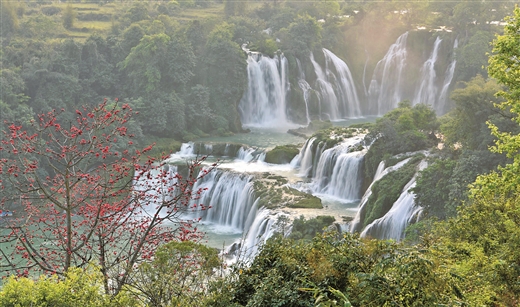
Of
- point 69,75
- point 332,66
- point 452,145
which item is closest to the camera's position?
point 452,145

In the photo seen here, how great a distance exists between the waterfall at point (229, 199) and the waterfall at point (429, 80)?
74.1 feet

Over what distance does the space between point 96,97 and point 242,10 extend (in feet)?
72.5

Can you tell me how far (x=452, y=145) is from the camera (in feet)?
74.2

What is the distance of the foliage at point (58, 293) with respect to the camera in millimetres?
7875

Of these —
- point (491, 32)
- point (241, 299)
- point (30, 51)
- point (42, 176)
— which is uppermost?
point (491, 32)

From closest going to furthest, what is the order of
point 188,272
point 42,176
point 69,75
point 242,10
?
point 188,272
point 42,176
point 69,75
point 242,10

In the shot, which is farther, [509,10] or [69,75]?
[509,10]

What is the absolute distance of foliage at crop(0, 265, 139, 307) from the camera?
788 centimetres

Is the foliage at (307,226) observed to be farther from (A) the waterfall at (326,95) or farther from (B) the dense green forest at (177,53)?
(A) the waterfall at (326,95)

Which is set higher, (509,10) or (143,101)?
(509,10)

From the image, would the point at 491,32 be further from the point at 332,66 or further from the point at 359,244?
the point at 359,244

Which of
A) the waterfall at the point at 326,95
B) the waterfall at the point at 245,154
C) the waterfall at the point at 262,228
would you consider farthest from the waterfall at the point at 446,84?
the waterfall at the point at 262,228

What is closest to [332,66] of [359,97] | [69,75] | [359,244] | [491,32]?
[359,97]

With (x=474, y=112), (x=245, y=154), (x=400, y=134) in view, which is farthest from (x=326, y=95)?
(x=474, y=112)
